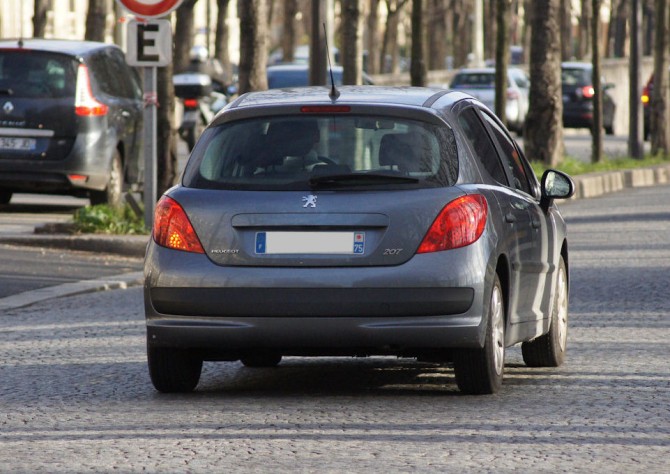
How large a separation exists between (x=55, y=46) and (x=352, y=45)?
653 centimetres

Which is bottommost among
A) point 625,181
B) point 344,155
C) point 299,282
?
point 625,181

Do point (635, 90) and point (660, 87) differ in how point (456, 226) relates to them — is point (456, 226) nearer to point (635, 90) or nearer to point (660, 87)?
point (635, 90)

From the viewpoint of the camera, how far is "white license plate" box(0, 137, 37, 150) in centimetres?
1753

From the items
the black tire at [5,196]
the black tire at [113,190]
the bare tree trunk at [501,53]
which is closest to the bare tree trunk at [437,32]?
the bare tree trunk at [501,53]

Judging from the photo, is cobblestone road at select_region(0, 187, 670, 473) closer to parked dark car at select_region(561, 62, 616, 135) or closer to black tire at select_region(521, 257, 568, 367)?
black tire at select_region(521, 257, 568, 367)

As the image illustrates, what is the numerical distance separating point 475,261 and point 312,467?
1810 millimetres

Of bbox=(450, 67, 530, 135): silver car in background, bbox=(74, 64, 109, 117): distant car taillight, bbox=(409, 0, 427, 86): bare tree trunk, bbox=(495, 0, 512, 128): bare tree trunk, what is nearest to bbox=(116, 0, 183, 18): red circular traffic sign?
bbox=(74, 64, 109, 117): distant car taillight

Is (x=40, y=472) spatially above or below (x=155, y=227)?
below

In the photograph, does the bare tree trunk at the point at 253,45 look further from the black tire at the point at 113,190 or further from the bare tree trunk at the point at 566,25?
the bare tree trunk at the point at 566,25

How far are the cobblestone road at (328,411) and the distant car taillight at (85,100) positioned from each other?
6560 millimetres

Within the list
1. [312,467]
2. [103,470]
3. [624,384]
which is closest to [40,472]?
[103,470]

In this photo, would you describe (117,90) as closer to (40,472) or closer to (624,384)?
(624,384)

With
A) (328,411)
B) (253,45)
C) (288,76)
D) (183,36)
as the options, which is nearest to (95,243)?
(253,45)

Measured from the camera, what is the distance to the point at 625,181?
27312mm
